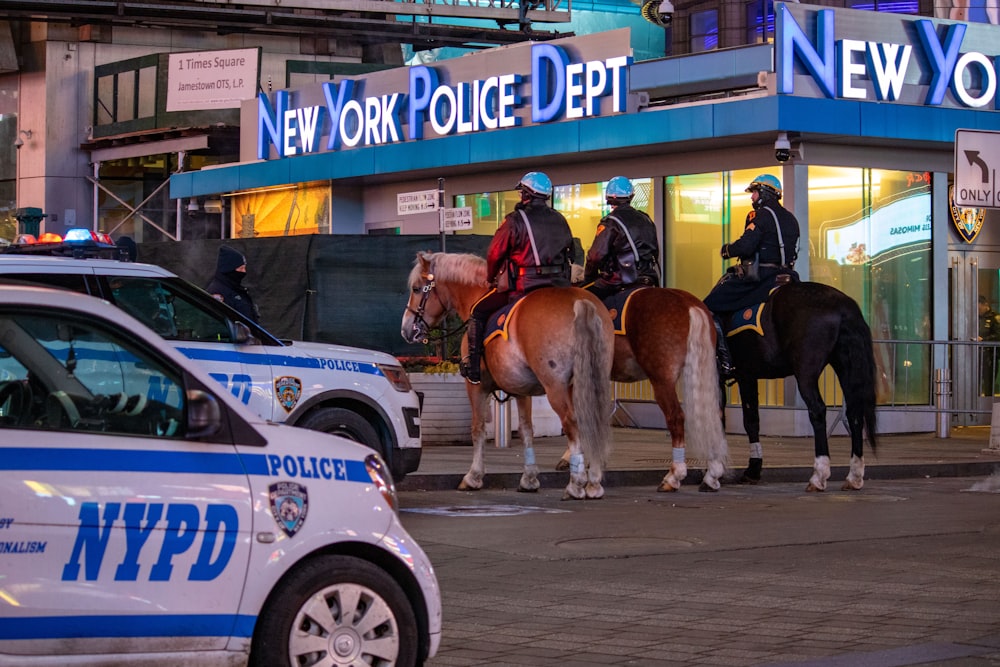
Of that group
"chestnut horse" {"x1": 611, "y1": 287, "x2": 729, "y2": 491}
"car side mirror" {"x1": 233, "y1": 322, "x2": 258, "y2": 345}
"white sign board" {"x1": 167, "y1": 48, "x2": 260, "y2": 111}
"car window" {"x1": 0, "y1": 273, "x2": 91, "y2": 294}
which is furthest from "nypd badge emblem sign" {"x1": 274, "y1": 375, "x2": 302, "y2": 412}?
"white sign board" {"x1": 167, "y1": 48, "x2": 260, "y2": 111}

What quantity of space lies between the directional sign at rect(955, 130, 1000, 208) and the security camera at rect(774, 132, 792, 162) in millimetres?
5070

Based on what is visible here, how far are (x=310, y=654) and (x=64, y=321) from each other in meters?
1.53

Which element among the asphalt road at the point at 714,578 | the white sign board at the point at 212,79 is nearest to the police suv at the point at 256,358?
the asphalt road at the point at 714,578

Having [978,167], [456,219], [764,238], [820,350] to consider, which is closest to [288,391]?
[820,350]

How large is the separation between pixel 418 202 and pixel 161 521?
47.6ft

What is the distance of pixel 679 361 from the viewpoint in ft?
49.5

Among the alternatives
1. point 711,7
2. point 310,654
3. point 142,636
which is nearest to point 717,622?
point 310,654

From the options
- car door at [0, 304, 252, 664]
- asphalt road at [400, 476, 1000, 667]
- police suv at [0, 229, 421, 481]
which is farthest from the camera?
police suv at [0, 229, 421, 481]

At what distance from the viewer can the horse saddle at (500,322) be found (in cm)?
1454

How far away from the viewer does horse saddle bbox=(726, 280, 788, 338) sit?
1593cm

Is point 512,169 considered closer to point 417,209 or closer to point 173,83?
point 417,209

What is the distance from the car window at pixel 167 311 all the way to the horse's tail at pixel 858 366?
649cm

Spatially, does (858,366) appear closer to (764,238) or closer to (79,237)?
(764,238)

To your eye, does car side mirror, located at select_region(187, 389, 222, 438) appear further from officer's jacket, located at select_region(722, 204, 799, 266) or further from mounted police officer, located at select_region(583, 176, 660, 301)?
officer's jacket, located at select_region(722, 204, 799, 266)
